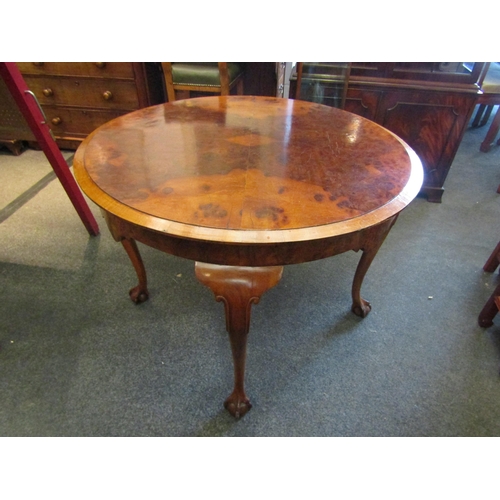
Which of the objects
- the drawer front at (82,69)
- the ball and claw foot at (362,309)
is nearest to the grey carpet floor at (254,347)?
the ball and claw foot at (362,309)

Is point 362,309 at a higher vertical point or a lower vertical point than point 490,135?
lower

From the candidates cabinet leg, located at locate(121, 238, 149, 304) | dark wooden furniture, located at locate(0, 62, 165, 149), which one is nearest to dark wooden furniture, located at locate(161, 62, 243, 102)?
dark wooden furniture, located at locate(0, 62, 165, 149)

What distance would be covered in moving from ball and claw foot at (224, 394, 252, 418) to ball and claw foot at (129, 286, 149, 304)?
61 cm

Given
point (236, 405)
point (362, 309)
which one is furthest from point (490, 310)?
point (236, 405)

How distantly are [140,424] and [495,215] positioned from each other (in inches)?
90.4

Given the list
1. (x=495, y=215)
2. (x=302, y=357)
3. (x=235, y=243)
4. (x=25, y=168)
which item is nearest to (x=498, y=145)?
(x=495, y=215)

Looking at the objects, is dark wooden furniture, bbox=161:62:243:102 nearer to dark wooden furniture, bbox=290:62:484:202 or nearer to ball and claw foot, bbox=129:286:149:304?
dark wooden furniture, bbox=290:62:484:202

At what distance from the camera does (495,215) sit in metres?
2.00

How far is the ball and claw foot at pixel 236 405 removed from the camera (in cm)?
103

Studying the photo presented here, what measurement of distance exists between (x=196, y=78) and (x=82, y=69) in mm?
790

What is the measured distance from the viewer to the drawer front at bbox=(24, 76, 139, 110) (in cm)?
217

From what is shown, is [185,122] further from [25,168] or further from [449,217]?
[25,168]

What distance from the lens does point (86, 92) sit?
2219 millimetres

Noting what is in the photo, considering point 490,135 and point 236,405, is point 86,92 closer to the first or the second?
point 236,405
